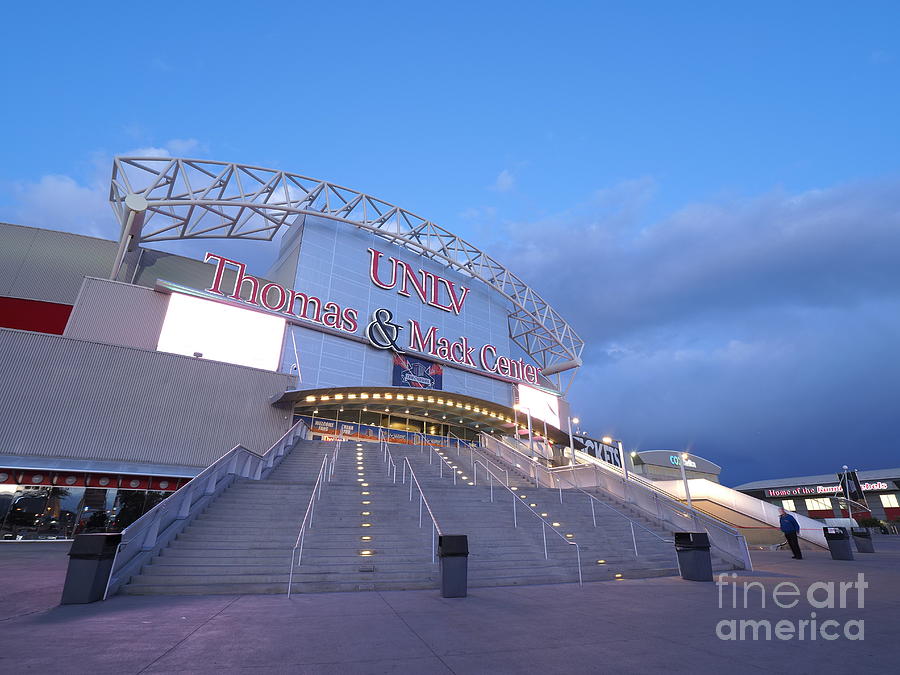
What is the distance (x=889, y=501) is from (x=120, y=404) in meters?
80.7

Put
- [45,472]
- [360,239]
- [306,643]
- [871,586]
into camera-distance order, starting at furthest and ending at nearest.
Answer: [360,239]
[45,472]
[871,586]
[306,643]

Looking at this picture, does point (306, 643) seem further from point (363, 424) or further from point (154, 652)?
point (363, 424)

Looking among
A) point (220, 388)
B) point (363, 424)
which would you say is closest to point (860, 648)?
point (220, 388)

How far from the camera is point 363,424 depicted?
1294 inches

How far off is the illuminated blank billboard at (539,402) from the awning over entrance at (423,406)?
387 centimetres

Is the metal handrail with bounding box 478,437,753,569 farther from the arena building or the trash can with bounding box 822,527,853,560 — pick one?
the arena building

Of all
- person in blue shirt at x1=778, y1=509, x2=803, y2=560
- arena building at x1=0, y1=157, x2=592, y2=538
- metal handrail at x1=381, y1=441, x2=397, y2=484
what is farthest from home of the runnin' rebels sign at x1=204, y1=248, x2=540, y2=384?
person in blue shirt at x1=778, y1=509, x2=803, y2=560

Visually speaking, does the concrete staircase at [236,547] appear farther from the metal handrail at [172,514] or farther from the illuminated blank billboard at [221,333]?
the illuminated blank billboard at [221,333]

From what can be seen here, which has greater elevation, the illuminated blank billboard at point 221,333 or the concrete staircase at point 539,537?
the illuminated blank billboard at point 221,333

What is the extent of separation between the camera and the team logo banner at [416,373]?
35.8m

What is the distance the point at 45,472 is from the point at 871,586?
28457mm

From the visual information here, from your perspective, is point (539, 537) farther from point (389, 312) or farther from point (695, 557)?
point (389, 312)

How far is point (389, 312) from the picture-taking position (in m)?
37.3

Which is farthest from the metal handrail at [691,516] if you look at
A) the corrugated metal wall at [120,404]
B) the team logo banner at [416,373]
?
the corrugated metal wall at [120,404]
